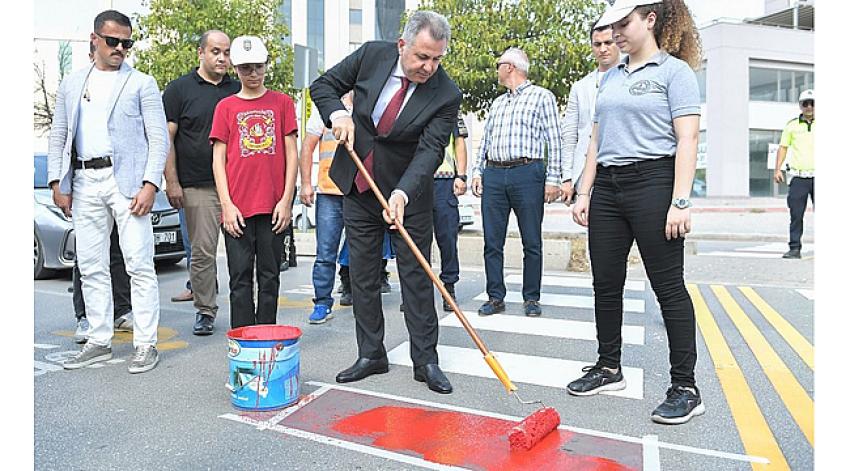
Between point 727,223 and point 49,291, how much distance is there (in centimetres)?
1517

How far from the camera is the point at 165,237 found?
8516 millimetres

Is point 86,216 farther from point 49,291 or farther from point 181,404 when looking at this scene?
point 49,291

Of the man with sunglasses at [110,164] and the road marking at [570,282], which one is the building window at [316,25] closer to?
the road marking at [570,282]

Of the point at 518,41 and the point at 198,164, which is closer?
the point at 198,164

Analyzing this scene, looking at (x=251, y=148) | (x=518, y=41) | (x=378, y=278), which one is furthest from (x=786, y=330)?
(x=518, y=41)

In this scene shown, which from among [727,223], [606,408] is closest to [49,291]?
[606,408]

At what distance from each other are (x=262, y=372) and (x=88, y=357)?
1552 mm

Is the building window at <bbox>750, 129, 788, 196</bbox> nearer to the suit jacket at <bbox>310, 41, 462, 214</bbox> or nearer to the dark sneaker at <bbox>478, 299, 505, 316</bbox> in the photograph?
the dark sneaker at <bbox>478, 299, 505, 316</bbox>

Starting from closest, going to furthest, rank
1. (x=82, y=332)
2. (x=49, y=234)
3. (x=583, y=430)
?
(x=583, y=430) < (x=82, y=332) < (x=49, y=234)

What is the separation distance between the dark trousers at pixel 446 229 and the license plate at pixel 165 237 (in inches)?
148

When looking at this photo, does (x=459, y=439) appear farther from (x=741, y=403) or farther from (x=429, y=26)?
(x=429, y=26)

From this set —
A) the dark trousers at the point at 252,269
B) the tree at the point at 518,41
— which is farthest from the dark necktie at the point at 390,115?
the tree at the point at 518,41

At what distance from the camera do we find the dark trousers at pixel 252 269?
14.7 ft

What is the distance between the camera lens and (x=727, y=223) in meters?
17.8
